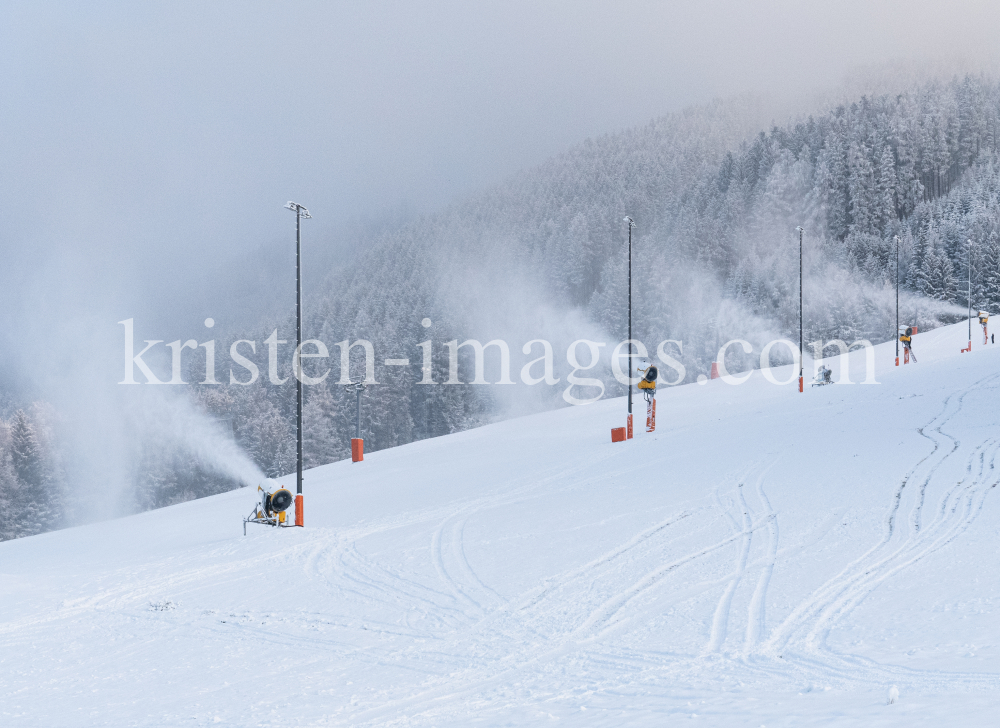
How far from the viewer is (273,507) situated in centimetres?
1616

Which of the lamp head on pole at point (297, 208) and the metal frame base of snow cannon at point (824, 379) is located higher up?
the lamp head on pole at point (297, 208)

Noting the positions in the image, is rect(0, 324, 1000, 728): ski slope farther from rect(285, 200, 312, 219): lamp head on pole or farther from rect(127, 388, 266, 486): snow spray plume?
rect(127, 388, 266, 486): snow spray plume

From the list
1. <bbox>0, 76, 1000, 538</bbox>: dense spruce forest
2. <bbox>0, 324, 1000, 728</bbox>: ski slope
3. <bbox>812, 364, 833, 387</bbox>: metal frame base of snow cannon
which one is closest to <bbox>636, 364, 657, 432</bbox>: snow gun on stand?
<bbox>0, 324, 1000, 728</bbox>: ski slope

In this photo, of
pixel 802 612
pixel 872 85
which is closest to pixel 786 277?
pixel 802 612

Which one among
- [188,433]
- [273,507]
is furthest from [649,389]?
[188,433]

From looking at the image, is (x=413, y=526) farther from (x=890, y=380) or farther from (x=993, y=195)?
(x=993, y=195)

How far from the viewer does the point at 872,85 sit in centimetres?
19038

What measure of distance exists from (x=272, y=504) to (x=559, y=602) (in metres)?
8.08

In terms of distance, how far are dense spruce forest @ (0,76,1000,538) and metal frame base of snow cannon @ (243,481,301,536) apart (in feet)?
207

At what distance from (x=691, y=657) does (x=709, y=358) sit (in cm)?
8209

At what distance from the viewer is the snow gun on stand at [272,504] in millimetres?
16094

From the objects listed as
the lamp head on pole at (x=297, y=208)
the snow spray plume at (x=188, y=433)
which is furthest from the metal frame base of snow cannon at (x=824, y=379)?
the snow spray plume at (x=188, y=433)

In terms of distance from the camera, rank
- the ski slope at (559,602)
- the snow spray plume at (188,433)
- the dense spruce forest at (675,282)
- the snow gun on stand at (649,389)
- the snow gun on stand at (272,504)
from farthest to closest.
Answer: the snow spray plume at (188,433) < the dense spruce forest at (675,282) < the snow gun on stand at (649,389) < the snow gun on stand at (272,504) < the ski slope at (559,602)

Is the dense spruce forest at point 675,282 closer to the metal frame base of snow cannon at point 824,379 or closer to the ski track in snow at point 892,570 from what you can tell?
the metal frame base of snow cannon at point 824,379
